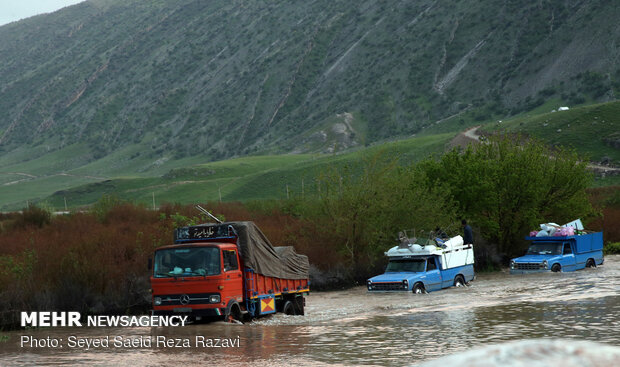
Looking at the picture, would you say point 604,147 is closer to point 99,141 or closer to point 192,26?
point 99,141

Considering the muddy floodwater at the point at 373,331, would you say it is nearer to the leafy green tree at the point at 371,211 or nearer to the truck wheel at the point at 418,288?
the truck wheel at the point at 418,288

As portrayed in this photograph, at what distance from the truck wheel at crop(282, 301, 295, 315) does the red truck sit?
35 millimetres

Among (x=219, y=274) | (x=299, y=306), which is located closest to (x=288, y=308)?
(x=299, y=306)

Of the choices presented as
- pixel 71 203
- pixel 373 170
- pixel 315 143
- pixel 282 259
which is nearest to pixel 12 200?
pixel 71 203

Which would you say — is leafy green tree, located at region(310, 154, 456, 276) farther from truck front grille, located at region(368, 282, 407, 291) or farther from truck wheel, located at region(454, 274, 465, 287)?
truck front grille, located at region(368, 282, 407, 291)

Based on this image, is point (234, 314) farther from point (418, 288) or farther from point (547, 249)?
point (547, 249)

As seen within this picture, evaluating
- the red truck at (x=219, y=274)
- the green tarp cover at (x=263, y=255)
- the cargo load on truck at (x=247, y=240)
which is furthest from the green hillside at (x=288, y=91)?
the red truck at (x=219, y=274)

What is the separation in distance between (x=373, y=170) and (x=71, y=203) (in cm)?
9045

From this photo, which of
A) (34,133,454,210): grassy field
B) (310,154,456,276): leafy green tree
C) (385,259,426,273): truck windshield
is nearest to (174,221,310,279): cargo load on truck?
(385,259,426,273): truck windshield

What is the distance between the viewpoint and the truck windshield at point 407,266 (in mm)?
25050

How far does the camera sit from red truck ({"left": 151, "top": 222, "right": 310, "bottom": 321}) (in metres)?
16.6

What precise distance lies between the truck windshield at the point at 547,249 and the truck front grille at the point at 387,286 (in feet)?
28.8

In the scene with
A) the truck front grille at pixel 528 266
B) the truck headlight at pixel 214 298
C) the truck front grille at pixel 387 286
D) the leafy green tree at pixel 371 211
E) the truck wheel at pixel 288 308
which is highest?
the leafy green tree at pixel 371 211

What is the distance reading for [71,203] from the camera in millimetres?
112188
